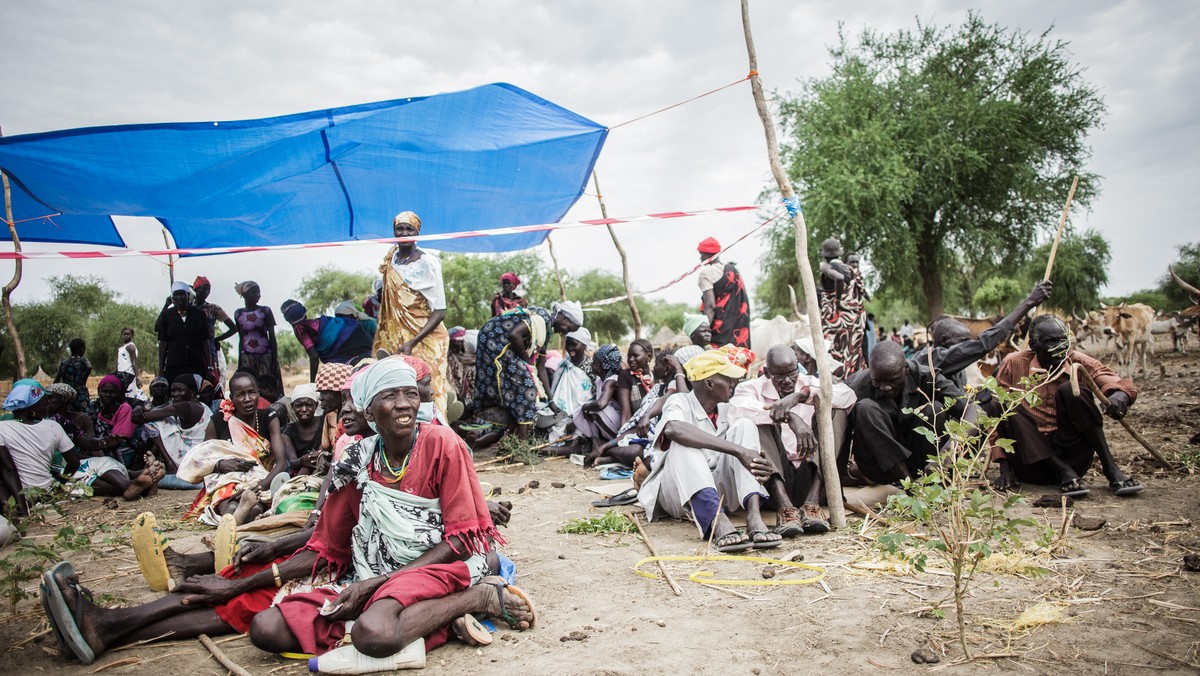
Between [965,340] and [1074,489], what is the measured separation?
1230 mm

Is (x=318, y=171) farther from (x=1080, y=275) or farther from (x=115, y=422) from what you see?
(x=1080, y=275)

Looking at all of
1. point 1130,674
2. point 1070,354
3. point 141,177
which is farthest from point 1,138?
point 1070,354

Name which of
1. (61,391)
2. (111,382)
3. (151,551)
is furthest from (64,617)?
(111,382)

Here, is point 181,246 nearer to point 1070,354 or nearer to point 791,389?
point 791,389

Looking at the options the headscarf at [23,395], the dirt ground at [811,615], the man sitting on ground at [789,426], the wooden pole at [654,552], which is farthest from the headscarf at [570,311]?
the headscarf at [23,395]

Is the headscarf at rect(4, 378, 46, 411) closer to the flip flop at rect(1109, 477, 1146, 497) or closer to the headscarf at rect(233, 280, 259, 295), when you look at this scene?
the headscarf at rect(233, 280, 259, 295)

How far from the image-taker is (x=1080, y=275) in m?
28.7

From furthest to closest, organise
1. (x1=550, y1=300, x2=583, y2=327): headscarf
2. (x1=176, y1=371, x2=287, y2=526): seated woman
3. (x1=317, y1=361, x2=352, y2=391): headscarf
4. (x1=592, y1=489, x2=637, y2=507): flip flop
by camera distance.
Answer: (x1=550, y1=300, x2=583, y2=327): headscarf → (x1=592, y1=489, x2=637, y2=507): flip flop → (x1=176, y1=371, x2=287, y2=526): seated woman → (x1=317, y1=361, x2=352, y2=391): headscarf

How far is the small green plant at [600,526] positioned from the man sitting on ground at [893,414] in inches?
66.4

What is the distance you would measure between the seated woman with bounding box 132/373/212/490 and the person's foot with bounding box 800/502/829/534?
621 cm

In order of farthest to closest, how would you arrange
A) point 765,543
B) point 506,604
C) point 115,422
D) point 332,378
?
point 115,422, point 332,378, point 765,543, point 506,604

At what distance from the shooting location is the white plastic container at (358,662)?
8.97 ft

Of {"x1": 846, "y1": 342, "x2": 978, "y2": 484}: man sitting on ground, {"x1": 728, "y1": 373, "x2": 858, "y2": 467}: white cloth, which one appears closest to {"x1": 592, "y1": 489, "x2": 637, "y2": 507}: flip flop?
{"x1": 728, "y1": 373, "x2": 858, "y2": 467}: white cloth

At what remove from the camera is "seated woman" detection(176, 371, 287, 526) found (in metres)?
5.40
